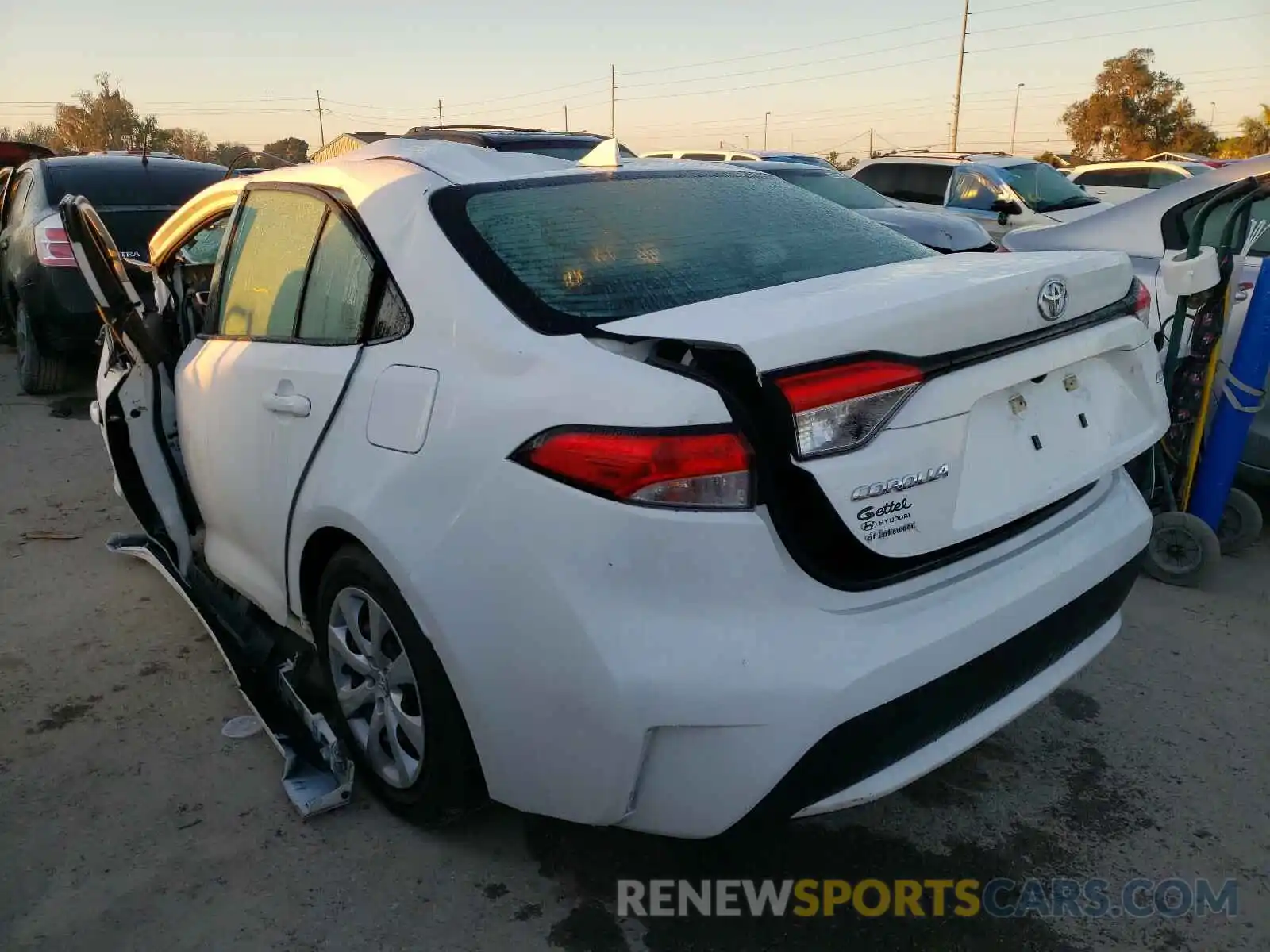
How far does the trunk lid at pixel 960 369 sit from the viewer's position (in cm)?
184

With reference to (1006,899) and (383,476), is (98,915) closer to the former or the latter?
(383,476)

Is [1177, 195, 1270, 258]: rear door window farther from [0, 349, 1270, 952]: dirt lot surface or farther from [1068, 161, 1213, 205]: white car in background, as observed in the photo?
[1068, 161, 1213, 205]: white car in background

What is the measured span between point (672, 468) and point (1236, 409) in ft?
10.1

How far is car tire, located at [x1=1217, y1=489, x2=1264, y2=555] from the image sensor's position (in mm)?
4188

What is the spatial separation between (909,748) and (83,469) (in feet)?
17.0

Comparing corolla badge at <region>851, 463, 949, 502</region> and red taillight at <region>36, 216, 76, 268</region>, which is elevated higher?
corolla badge at <region>851, 463, 949, 502</region>

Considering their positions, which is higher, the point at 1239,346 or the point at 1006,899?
the point at 1239,346

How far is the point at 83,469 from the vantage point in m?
5.66

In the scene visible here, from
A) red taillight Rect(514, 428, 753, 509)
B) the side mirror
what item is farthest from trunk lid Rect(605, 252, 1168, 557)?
the side mirror

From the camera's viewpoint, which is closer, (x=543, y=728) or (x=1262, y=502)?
(x=543, y=728)

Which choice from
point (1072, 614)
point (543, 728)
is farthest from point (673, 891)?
point (1072, 614)

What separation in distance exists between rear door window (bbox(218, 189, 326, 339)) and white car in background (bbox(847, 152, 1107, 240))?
382 inches

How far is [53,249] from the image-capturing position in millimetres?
6758

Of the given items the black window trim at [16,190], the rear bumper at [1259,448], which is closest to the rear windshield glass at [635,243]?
the rear bumper at [1259,448]
